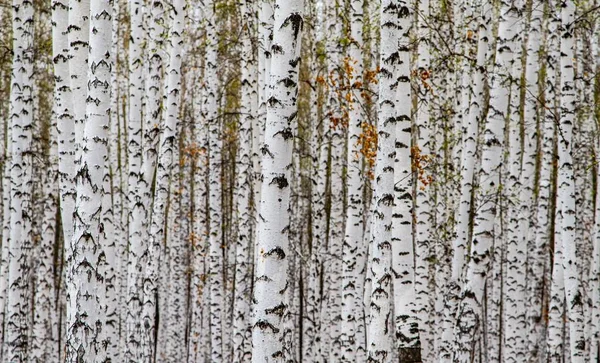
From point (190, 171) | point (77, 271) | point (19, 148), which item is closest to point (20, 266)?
point (19, 148)

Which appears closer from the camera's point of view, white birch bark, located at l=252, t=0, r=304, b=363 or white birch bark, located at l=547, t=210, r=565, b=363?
white birch bark, located at l=252, t=0, r=304, b=363

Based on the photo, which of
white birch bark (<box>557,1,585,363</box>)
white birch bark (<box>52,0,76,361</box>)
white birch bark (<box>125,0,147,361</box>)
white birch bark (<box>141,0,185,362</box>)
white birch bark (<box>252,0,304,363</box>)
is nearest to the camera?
white birch bark (<box>252,0,304,363</box>)

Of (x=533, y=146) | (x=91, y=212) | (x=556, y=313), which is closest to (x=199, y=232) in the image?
(x=533, y=146)

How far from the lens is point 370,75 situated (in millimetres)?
11039

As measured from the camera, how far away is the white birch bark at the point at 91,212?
6270 millimetres

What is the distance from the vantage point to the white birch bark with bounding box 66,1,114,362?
20.6 feet

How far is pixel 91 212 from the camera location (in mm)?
6336

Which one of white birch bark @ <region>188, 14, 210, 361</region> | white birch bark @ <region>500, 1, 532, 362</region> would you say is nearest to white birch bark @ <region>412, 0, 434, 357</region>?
white birch bark @ <region>500, 1, 532, 362</region>

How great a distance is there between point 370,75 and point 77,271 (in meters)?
6.21

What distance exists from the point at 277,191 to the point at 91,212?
2.00 metres

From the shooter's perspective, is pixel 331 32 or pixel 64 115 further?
pixel 331 32

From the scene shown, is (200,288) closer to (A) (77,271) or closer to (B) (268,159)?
(A) (77,271)

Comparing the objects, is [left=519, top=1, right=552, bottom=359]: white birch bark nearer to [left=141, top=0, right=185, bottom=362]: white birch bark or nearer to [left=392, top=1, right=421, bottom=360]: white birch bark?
[left=392, top=1, right=421, bottom=360]: white birch bark

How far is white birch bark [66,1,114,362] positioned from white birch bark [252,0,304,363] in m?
1.84
